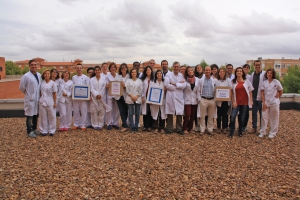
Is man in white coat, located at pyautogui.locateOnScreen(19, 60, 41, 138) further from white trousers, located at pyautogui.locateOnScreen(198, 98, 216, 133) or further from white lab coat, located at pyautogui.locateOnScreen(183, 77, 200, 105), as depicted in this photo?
white trousers, located at pyautogui.locateOnScreen(198, 98, 216, 133)

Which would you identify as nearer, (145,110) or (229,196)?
(229,196)

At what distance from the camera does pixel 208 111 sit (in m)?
7.72

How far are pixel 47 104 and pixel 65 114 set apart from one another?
0.80 metres

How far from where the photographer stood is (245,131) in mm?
8219

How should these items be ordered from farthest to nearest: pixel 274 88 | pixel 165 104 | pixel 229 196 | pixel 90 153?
pixel 165 104
pixel 274 88
pixel 90 153
pixel 229 196

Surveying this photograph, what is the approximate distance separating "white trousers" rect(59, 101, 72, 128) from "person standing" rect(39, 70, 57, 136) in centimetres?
48

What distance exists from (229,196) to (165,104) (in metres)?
4.01

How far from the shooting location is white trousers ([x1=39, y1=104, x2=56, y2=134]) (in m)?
7.64

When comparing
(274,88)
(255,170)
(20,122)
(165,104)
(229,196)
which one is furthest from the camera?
(20,122)

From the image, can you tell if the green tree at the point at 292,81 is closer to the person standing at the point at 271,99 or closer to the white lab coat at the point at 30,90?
the person standing at the point at 271,99

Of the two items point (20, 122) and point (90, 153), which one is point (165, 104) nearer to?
point (90, 153)

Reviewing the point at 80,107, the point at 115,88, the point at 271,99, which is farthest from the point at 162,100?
the point at 271,99

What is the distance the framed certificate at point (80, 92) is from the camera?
320 inches

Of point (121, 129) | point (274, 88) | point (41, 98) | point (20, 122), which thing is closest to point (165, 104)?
point (121, 129)
